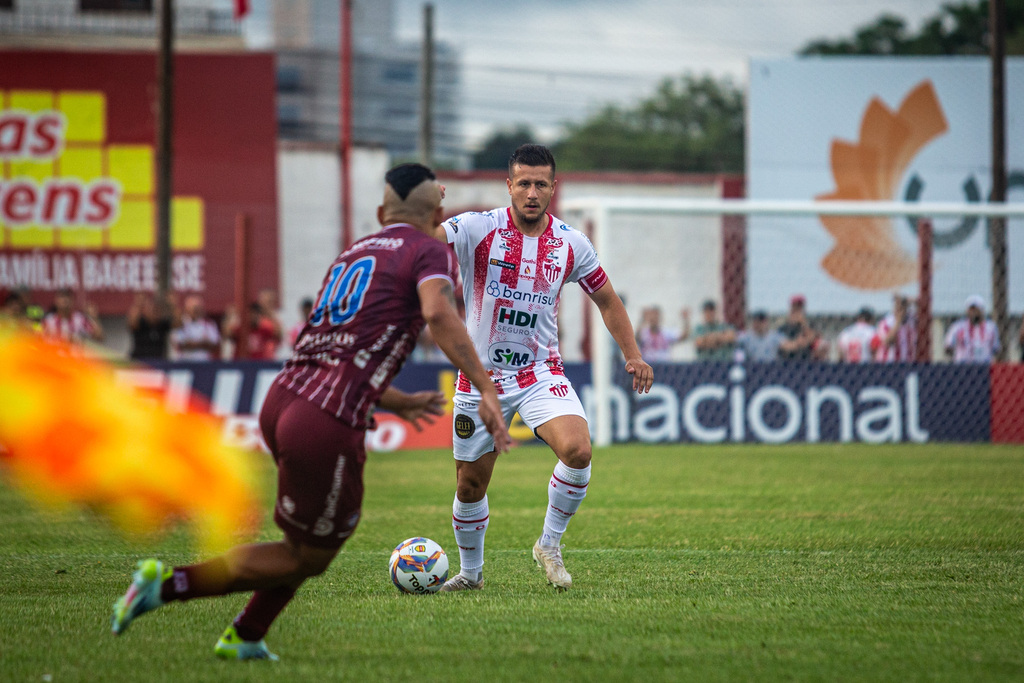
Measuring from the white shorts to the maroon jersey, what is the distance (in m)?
1.72

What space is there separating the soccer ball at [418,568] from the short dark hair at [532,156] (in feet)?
7.58

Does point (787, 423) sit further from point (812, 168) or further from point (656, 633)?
point (812, 168)

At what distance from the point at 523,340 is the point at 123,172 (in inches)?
889

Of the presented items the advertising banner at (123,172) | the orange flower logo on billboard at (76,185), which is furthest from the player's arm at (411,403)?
the orange flower logo on billboard at (76,185)

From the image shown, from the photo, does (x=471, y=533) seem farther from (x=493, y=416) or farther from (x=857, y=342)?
(x=857, y=342)

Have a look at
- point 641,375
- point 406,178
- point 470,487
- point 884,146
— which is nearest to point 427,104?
point 884,146

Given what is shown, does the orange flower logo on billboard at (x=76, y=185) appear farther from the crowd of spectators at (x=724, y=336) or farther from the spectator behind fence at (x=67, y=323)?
the spectator behind fence at (x=67, y=323)

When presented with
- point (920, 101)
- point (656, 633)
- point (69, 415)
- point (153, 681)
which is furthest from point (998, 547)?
point (920, 101)

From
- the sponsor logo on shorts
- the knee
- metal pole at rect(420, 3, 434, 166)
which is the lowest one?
the knee

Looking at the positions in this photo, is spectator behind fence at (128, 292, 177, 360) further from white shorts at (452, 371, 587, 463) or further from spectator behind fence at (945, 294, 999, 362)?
spectator behind fence at (945, 294, 999, 362)

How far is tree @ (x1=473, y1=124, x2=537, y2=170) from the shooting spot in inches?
2655

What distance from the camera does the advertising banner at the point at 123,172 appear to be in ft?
87.3

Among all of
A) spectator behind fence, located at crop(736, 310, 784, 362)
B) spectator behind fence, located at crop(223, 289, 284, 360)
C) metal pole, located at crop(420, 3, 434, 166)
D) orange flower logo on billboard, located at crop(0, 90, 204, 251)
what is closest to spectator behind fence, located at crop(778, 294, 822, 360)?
spectator behind fence, located at crop(736, 310, 784, 362)

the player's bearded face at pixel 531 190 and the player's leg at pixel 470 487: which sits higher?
the player's bearded face at pixel 531 190
